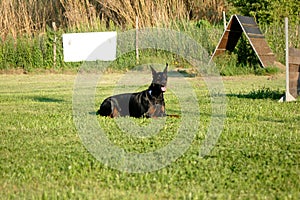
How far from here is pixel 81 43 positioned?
2511cm

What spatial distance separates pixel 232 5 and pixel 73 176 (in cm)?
2451

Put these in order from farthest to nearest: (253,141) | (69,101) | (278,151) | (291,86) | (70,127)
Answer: (69,101), (291,86), (70,127), (253,141), (278,151)

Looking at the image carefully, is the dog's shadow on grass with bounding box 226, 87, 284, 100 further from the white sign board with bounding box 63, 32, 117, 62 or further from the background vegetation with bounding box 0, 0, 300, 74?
the white sign board with bounding box 63, 32, 117, 62

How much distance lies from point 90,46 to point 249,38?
786 centimetres

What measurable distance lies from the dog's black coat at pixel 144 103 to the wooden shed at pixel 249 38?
35.8ft

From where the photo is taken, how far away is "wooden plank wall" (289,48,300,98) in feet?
40.5

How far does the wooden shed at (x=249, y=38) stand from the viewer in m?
20.2

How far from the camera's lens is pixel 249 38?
784 inches

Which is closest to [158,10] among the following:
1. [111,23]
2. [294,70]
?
[111,23]

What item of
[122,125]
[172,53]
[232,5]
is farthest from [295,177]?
[232,5]

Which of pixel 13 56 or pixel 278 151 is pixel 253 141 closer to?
pixel 278 151

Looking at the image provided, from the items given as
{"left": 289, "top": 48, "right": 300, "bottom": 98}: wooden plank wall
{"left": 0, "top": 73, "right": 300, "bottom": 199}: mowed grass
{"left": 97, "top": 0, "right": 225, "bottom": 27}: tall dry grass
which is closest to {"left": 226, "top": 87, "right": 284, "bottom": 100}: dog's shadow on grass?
{"left": 289, "top": 48, "right": 300, "bottom": 98}: wooden plank wall

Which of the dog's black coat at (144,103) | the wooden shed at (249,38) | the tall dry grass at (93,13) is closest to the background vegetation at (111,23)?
the tall dry grass at (93,13)

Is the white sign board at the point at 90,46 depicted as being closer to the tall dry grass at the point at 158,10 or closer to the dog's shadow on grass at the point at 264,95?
the tall dry grass at the point at 158,10
